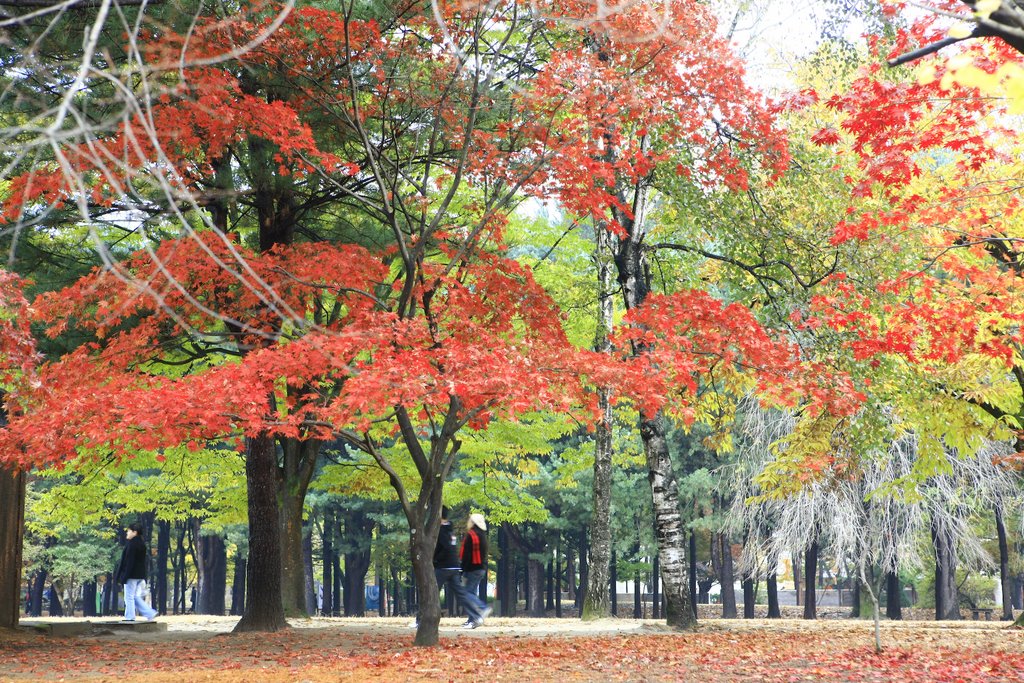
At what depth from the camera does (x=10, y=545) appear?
12.2m

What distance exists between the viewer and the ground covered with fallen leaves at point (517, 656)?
27.6 feet

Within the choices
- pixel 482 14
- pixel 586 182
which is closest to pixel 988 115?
pixel 586 182

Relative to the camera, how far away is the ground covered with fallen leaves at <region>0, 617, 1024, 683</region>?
8.40m

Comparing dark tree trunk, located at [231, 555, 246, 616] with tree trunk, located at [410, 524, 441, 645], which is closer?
tree trunk, located at [410, 524, 441, 645]

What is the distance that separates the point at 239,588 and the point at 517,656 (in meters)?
35.2

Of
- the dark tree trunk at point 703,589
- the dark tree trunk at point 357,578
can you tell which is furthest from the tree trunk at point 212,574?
the dark tree trunk at point 703,589

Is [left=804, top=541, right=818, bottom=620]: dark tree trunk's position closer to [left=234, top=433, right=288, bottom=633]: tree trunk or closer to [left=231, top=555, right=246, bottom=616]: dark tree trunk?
[left=231, top=555, right=246, bottom=616]: dark tree trunk

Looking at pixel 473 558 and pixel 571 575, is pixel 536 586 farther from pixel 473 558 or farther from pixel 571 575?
pixel 473 558

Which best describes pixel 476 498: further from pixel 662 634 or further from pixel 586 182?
pixel 586 182

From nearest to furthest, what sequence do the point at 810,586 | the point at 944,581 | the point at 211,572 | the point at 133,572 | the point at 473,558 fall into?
the point at 473,558 → the point at 133,572 → the point at 944,581 → the point at 810,586 → the point at 211,572

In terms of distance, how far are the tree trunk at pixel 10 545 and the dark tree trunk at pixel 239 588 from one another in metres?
23.8

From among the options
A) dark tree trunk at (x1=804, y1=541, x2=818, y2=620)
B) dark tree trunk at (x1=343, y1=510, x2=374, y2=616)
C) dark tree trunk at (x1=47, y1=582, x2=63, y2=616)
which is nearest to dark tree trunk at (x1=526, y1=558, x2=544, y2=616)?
dark tree trunk at (x1=343, y1=510, x2=374, y2=616)

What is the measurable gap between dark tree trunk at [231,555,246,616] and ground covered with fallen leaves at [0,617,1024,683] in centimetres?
2386

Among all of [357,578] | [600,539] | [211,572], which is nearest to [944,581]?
[600,539]
